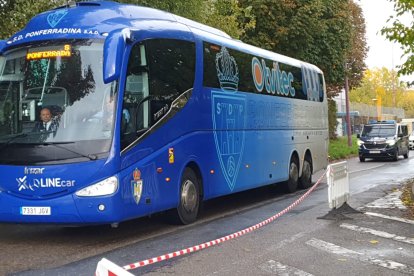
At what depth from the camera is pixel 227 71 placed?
11883mm

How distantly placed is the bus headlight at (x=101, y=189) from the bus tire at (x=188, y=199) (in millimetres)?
1980

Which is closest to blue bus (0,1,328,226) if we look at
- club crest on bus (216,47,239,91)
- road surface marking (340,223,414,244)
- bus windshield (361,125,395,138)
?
club crest on bus (216,47,239,91)

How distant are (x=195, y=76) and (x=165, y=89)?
1245 millimetres

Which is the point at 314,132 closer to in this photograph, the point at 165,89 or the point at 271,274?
the point at 165,89

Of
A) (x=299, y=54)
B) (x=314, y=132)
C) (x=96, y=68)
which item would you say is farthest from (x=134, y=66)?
(x=299, y=54)

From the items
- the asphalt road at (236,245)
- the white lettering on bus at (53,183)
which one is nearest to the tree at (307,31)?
the asphalt road at (236,245)

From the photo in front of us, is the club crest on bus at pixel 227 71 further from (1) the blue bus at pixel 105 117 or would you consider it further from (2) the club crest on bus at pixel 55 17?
(2) the club crest on bus at pixel 55 17

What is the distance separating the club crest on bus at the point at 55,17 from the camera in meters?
8.73

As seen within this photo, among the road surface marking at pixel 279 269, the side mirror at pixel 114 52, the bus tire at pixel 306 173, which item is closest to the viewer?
the road surface marking at pixel 279 269

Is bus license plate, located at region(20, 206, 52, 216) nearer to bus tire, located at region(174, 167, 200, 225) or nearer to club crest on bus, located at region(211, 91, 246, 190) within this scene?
bus tire, located at region(174, 167, 200, 225)

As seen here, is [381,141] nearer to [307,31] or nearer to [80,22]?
[307,31]

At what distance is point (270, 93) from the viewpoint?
46.7ft

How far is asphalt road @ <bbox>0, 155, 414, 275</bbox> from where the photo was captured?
6.84 metres

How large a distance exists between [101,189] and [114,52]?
6.38 ft
